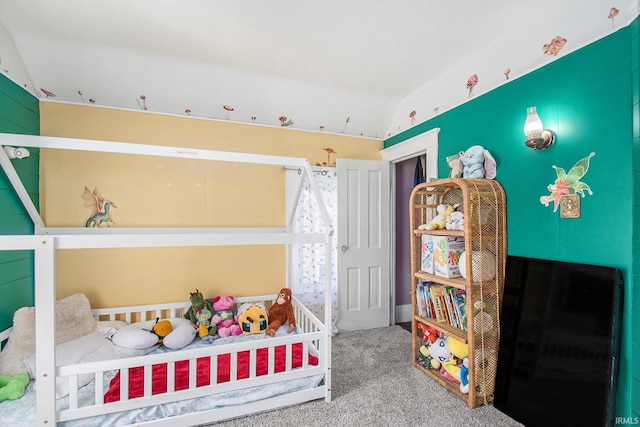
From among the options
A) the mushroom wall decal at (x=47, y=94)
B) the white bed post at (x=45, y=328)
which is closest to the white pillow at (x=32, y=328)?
the white bed post at (x=45, y=328)

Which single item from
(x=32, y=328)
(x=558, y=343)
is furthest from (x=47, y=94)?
(x=558, y=343)

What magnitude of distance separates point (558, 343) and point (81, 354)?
2944 millimetres

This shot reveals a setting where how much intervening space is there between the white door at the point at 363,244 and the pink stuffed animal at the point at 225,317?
3.77 ft

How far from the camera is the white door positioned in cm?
328

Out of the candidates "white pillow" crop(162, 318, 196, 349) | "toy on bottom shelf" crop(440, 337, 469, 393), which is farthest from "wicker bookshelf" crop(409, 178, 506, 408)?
"white pillow" crop(162, 318, 196, 349)

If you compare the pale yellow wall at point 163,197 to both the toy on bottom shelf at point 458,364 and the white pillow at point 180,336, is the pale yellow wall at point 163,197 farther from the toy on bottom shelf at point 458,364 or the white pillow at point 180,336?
the toy on bottom shelf at point 458,364

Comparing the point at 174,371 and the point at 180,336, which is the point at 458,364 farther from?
the point at 180,336

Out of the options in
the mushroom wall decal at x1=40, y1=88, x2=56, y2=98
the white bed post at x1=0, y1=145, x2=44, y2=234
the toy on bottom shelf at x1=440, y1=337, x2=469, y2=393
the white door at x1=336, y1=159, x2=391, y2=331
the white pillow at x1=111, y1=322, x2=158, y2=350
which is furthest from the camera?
the white door at x1=336, y1=159, x2=391, y2=331

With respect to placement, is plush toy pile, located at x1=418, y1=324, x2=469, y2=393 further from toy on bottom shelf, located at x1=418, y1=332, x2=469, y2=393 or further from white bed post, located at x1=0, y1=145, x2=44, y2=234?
white bed post, located at x1=0, y1=145, x2=44, y2=234

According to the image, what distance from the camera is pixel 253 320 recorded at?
255cm

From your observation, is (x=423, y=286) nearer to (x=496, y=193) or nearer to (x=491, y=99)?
(x=496, y=193)

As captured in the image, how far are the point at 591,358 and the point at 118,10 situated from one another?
3.31 metres

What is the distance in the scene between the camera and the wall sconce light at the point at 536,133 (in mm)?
1786

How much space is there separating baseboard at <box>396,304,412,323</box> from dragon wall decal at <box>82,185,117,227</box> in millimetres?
3210
